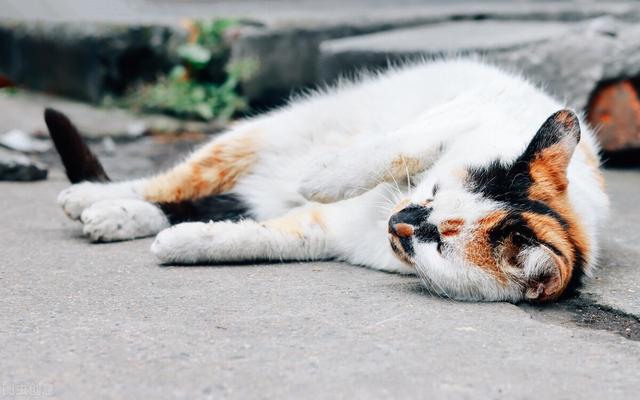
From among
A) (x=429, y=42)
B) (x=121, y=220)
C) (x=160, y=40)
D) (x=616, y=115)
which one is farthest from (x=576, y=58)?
(x=160, y=40)

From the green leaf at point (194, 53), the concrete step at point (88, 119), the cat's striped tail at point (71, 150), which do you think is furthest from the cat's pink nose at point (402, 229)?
the green leaf at point (194, 53)

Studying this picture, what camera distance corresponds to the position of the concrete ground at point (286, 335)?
184 cm

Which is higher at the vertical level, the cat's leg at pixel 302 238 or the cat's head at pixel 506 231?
the cat's head at pixel 506 231

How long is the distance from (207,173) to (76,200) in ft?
1.86

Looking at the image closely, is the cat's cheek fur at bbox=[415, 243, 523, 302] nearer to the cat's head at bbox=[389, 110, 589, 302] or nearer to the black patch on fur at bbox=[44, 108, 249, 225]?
the cat's head at bbox=[389, 110, 589, 302]

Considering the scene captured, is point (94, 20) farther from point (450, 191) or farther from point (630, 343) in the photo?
point (630, 343)

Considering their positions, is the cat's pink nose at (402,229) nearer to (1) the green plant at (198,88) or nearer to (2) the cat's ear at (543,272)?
(2) the cat's ear at (543,272)

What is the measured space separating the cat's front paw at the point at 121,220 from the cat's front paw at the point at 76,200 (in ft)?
0.38

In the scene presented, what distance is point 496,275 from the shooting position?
2555 mm

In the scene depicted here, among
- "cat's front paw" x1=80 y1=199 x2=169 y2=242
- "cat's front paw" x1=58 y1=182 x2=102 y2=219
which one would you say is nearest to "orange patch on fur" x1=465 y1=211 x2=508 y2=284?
"cat's front paw" x1=80 y1=199 x2=169 y2=242

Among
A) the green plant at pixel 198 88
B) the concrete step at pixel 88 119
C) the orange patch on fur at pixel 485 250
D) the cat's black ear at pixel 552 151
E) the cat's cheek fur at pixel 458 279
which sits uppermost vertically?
the cat's black ear at pixel 552 151

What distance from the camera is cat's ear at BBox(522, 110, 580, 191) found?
2.61 metres

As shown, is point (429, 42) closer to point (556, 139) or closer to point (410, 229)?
point (556, 139)

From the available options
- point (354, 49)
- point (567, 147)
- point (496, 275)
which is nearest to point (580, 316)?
point (496, 275)
